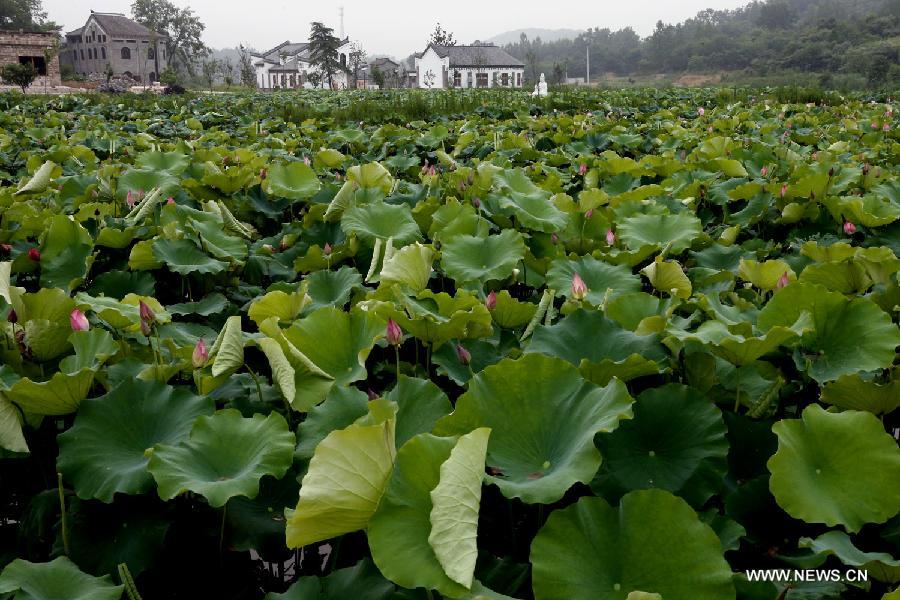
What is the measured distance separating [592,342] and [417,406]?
38 centimetres

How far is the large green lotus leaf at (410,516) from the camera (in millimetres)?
759

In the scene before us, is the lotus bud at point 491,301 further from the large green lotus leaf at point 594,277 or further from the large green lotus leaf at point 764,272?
the large green lotus leaf at point 764,272

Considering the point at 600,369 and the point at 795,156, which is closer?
the point at 600,369

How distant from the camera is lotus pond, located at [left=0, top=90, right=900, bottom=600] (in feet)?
2.70

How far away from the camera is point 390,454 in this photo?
808 millimetres

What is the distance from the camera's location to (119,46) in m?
64.5

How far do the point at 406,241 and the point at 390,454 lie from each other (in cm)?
127

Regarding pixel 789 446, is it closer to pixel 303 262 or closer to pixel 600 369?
pixel 600 369

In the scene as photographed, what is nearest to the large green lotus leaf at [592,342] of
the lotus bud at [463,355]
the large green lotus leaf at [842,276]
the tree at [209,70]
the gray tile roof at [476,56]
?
the lotus bud at [463,355]

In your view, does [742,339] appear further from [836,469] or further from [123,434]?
[123,434]

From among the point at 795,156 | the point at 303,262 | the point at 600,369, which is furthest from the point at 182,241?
the point at 795,156

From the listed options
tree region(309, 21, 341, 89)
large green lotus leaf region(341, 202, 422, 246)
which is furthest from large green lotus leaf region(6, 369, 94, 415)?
tree region(309, 21, 341, 89)

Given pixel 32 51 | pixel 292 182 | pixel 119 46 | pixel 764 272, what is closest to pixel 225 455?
pixel 764 272

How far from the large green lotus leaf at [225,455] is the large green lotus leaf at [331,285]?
69cm
